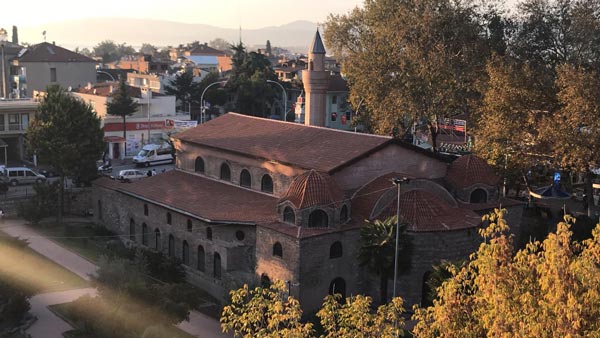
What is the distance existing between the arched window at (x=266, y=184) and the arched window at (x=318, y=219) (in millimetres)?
7057

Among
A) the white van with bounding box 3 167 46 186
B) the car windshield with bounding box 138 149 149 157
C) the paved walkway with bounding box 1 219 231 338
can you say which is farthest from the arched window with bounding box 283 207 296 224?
the car windshield with bounding box 138 149 149 157

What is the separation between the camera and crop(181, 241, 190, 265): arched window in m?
39.0

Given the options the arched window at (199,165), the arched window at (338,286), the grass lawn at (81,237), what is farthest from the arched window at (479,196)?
the grass lawn at (81,237)

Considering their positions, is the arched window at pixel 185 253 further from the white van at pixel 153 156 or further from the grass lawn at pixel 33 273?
the white van at pixel 153 156

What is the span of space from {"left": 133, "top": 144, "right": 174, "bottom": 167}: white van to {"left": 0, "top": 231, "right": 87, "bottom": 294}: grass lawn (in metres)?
25.9

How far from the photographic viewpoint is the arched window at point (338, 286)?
33.4m

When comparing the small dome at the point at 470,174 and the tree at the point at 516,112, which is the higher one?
the tree at the point at 516,112

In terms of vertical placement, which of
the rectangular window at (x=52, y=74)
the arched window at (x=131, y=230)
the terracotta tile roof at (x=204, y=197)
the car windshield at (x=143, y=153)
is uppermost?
the rectangular window at (x=52, y=74)

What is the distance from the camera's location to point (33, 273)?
3694 centimetres

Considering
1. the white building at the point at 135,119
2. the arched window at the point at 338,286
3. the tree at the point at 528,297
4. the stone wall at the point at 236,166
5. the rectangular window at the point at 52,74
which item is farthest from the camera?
the rectangular window at the point at 52,74

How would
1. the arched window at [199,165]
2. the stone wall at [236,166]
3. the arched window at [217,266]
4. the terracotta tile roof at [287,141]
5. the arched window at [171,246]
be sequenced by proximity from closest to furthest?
the arched window at [217,266]
the terracotta tile roof at [287,141]
the stone wall at [236,166]
the arched window at [171,246]
the arched window at [199,165]

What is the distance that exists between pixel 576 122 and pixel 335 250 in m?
17.7

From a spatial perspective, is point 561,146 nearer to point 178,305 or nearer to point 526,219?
point 526,219

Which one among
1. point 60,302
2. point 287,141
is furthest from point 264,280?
point 60,302
